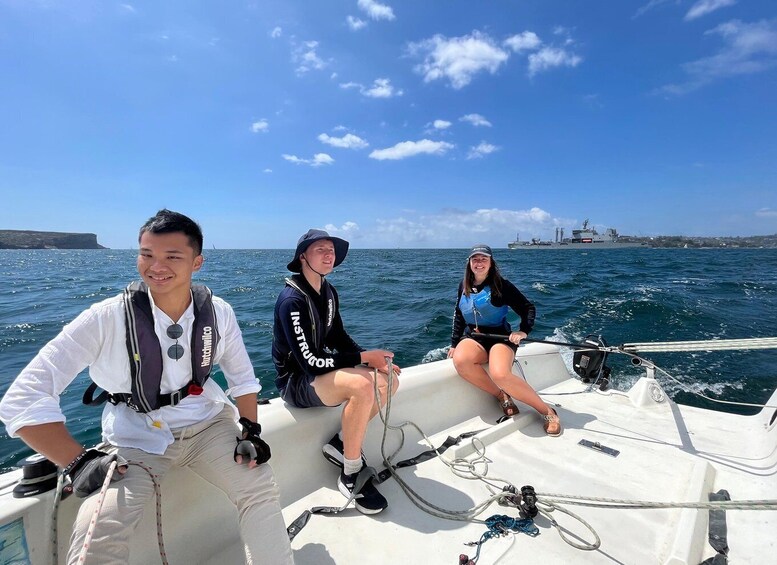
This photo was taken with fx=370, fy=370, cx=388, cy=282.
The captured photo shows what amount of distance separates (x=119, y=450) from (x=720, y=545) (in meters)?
2.71

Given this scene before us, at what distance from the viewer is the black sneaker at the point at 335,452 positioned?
227 cm

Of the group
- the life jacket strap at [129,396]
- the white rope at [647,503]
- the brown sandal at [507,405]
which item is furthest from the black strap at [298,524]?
the brown sandal at [507,405]

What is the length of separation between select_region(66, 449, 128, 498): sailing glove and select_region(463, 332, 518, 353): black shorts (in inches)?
108

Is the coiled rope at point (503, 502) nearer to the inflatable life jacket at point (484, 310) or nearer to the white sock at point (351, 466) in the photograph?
the white sock at point (351, 466)

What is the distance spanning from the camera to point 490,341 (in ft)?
11.0

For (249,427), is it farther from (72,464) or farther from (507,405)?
(507,405)

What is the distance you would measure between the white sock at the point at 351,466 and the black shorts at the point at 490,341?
64.0 inches

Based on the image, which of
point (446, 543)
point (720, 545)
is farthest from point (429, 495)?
point (720, 545)

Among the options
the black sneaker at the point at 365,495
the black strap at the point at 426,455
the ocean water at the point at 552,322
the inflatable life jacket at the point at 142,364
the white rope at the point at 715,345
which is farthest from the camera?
the ocean water at the point at 552,322

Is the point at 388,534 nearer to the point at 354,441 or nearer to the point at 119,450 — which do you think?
the point at 354,441

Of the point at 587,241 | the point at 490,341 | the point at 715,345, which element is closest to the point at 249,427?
the point at 490,341

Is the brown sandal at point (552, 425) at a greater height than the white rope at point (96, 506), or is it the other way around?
the white rope at point (96, 506)

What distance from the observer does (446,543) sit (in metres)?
1.87

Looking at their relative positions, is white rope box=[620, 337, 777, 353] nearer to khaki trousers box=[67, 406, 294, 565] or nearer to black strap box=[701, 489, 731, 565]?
black strap box=[701, 489, 731, 565]
